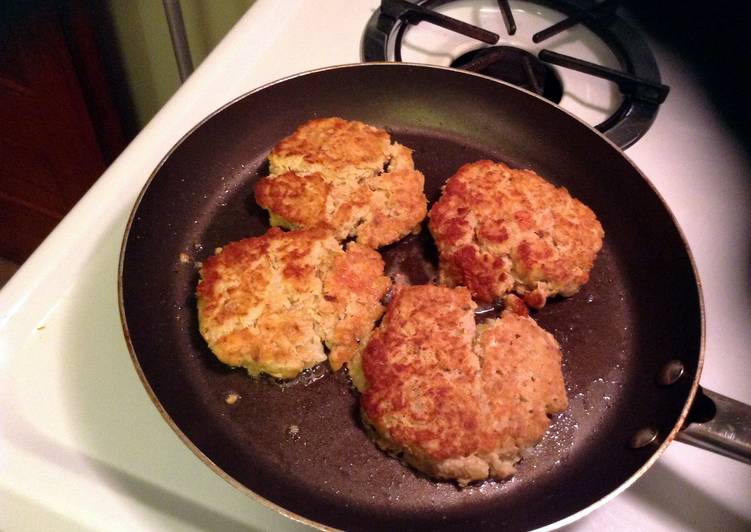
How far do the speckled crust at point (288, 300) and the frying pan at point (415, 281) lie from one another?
1.7 inches

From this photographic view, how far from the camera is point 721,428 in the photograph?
0.69m

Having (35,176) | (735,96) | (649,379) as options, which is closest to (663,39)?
(735,96)

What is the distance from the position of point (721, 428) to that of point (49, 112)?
5.81ft

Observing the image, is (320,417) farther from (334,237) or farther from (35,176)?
(35,176)

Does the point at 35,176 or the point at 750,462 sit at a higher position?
the point at 750,462

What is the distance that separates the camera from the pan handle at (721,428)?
26.4 inches

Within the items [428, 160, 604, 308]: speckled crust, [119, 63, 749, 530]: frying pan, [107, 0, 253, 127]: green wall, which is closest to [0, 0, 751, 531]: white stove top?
[119, 63, 749, 530]: frying pan

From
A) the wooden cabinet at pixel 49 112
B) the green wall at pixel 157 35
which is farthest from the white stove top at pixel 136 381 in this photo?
the wooden cabinet at pixel 49 112

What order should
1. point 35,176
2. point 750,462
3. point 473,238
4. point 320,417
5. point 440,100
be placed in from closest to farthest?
point 750,462, point 320,417, point 473,238, point 440,100, point 35,176

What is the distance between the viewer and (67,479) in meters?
0.72

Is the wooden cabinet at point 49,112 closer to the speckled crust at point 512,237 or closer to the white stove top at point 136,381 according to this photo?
the white stove top at point 136,381

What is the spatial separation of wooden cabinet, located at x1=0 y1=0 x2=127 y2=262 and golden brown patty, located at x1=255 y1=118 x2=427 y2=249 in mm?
871

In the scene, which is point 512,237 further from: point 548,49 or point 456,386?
point 548,49

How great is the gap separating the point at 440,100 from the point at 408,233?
0.92 ft
